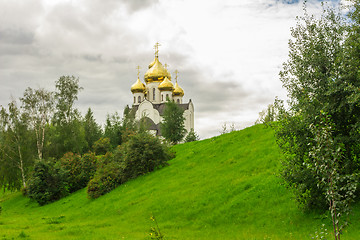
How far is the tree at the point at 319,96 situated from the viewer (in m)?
14.3

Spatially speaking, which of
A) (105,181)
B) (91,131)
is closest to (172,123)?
(91,131)

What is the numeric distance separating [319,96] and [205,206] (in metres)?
9.28

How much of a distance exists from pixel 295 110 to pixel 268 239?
19.1 feet

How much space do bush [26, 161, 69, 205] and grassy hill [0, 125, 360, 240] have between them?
5.15m

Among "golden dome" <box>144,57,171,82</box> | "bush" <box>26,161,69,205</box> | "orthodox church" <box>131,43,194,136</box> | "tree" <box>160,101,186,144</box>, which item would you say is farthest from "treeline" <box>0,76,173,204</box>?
"golden dome" <box>144,57,171,82</box>

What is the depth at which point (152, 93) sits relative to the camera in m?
90.4

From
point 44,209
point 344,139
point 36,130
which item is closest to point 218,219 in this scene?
point 344,139

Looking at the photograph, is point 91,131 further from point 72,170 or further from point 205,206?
point 205,206

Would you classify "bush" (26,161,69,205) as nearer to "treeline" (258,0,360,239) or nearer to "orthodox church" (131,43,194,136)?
"treeline" (258,0,360,239)

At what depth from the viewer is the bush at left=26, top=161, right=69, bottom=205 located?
3975 cm

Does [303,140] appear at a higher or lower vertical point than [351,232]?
higher

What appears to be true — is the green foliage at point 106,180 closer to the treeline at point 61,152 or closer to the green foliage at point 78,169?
the treeline at point 61,152

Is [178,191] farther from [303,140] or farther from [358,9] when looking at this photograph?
[358,9]

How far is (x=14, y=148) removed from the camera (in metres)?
50.1
